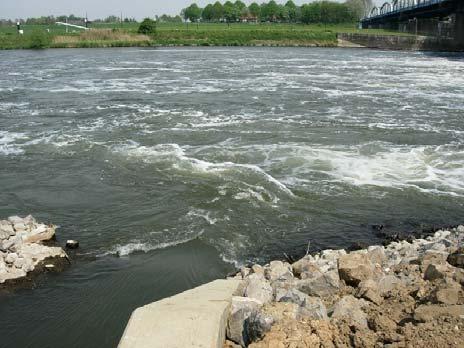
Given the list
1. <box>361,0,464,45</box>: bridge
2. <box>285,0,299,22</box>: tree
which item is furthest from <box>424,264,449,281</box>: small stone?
<box>285,0,299,22</box>: tree

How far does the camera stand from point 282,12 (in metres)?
158

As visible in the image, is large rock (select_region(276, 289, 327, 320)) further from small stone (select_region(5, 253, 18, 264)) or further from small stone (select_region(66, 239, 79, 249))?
small stone (select_region(5, 253, 18, 264))

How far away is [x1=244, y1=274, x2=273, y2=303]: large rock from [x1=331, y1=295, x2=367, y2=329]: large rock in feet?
3.43

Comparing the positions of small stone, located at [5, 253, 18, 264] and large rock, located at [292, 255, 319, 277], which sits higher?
large rock, located at [292, 255, 319, 277]

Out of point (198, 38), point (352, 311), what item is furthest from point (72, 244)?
point (198, 38)

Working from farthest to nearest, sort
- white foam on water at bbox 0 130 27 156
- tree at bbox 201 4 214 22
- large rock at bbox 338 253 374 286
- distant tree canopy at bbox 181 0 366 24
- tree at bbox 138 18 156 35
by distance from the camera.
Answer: tree at bbox 201 4 214 22 < distant tree canopy at bbox 181 0 366 24 < tree at bbox 138 18 156 35 < white foam on water at bbox 0 130 27 156 < large rock at bbox 338 253 374 286

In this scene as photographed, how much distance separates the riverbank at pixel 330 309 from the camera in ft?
18.7

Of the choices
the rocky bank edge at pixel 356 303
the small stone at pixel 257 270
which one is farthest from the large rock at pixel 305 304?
the small stone at pixel 257 270

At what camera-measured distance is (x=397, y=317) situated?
20.4 feet

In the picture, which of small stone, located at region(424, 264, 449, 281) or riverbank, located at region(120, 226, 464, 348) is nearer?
riverbank, located at region(120, 226, 464, 348)

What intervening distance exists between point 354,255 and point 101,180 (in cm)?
891

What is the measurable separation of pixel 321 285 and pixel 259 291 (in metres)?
1.10

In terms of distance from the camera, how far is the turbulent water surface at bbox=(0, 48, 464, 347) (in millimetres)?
9367

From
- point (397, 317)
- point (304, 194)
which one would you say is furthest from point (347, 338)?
point (304, 194)
